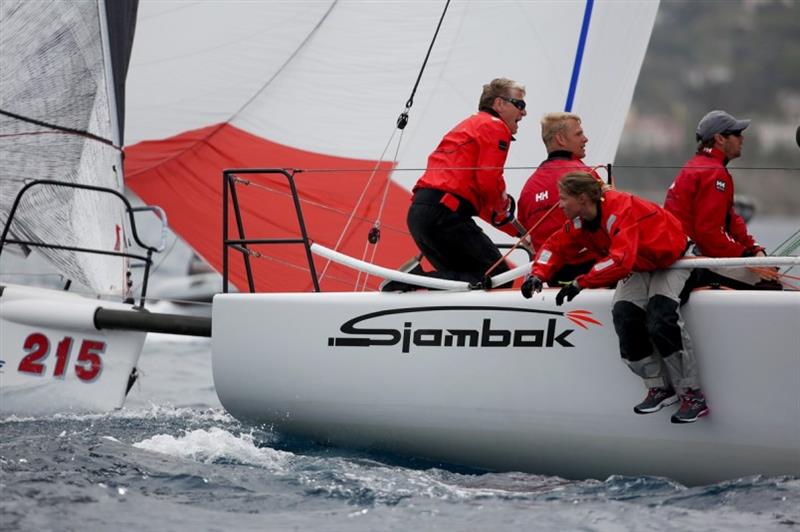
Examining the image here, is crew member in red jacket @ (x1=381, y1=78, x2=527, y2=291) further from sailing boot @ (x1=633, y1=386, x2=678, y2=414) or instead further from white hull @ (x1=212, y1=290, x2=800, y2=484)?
sailing boot @ (x1=633, y1=386, x2=678, y2=414)

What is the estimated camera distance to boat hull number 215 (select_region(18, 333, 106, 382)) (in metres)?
5.85

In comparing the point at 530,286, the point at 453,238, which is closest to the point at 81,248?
the point at 453,238

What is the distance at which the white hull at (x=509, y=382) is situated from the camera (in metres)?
4.06

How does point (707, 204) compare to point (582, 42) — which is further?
point (582, 42)

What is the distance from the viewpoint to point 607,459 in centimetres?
432

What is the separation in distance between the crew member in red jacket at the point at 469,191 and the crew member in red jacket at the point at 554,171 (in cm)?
14

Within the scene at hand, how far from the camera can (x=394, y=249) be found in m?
6.59

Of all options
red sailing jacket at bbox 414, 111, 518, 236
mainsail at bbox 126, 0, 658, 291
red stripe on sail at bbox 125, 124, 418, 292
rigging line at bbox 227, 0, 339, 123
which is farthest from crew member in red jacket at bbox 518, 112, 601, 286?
rigging line at bbox 227, 0, 339, 123

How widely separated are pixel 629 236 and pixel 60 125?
3495 mm

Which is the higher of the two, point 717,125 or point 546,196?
point 717,125

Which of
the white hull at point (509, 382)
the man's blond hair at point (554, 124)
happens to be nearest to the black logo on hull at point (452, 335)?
the white hull at point (509, 382)

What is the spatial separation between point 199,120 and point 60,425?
7.71 ft

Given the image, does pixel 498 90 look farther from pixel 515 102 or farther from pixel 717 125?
pixel 717 125

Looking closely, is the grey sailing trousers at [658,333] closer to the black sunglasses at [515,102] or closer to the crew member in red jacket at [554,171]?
the crew member in red jacket at [554,171]
